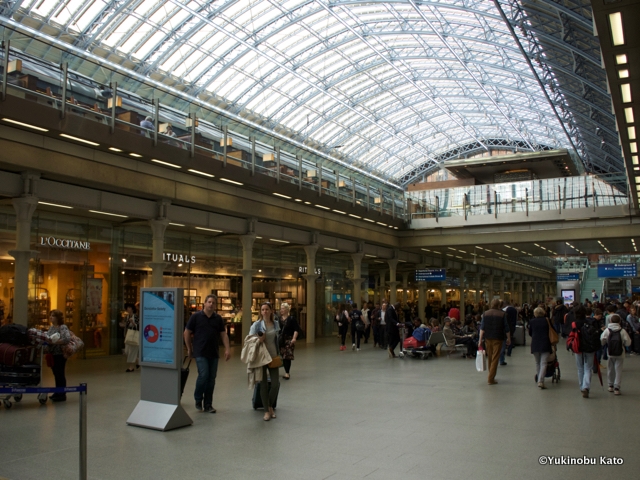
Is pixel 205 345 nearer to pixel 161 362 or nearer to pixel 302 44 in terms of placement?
pixel 161 362

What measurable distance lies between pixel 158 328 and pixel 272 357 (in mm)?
1795

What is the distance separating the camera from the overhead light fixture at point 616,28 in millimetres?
8797

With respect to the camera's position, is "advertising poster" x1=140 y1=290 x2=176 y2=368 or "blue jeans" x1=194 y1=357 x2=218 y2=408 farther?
"blue jeans" x1=194 y1=357 x2=218 y2=408

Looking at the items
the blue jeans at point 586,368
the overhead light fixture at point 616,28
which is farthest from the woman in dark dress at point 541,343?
the overhead light fixture at point 616,28

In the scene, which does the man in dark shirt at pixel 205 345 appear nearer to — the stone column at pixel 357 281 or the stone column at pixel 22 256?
the stone column at pixel 22 256

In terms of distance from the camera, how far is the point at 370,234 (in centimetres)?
3195

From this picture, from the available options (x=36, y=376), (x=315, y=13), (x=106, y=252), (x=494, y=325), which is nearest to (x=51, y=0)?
(x=315, y=13)

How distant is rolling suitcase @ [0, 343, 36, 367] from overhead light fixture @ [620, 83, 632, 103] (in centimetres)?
1255

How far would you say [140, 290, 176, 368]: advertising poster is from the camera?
842 cm

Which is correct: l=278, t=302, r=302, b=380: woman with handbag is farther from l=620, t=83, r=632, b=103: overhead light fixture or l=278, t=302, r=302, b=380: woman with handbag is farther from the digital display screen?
the digital display screen

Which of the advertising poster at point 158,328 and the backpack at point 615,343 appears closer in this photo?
the advertising poster at point 158,328

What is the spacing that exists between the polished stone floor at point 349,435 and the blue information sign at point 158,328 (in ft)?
3.37

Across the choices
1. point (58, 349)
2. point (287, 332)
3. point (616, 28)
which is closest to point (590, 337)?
point (616, 28)

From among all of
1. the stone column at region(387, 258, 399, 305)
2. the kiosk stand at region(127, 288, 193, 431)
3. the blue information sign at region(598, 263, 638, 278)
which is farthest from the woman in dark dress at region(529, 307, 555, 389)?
the blue information sign at region(598, 263, 638, 278)
